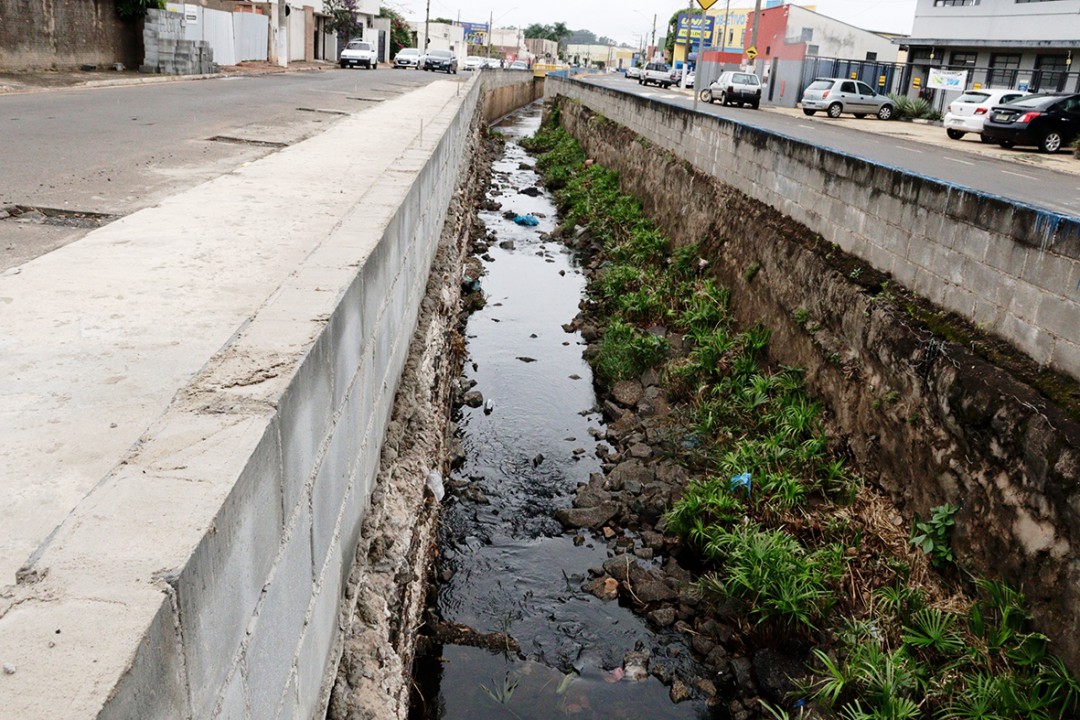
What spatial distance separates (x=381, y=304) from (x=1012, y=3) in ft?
116

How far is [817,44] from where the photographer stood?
161 ft

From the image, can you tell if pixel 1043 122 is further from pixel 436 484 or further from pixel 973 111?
pixel 436 484

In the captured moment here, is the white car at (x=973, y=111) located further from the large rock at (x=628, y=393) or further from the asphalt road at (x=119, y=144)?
the large rock at (x=628, y=393)

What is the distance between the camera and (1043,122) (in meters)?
22.5

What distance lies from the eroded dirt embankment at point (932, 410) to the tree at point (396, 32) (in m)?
60.9

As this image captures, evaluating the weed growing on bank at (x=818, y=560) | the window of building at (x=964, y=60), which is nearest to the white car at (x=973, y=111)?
the window of building at (x=964, y=60)

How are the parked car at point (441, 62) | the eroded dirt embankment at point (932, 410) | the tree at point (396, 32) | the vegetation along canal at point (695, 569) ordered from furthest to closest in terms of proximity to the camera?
1. the tree at point (396, 32)
2. the parked car at point (441, 62)
3. the vegetation along canal at point (695, 569)
4. the eroded dirt embankment at point (932, 410)

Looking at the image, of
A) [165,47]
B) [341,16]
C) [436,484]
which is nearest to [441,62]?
[341,16]

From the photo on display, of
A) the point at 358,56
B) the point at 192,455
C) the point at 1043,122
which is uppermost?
the point at 358,56

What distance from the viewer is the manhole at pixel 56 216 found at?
20.3 ft

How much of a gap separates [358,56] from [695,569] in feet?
138

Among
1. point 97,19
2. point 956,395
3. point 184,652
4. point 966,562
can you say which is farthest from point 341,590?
point 97,19

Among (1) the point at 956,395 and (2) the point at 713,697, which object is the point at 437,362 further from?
(1) the point at 956,395

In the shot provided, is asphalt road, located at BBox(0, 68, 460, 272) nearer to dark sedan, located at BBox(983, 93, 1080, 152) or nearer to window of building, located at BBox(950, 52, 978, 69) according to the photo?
dark sedan, located at BBox(983, 93, 1080, 152)
